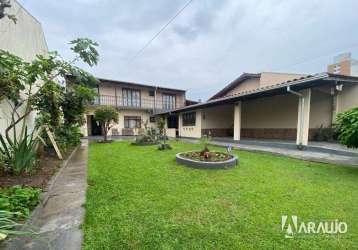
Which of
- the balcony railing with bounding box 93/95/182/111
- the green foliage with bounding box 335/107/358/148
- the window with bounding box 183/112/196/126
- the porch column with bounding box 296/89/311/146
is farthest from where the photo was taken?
the balcony railing with bounding box 93/95/182/111

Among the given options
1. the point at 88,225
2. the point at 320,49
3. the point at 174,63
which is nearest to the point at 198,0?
the point at 88,225

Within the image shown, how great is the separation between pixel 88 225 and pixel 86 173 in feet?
9.67

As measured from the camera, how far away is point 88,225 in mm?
2375

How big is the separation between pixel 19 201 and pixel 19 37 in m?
6.69

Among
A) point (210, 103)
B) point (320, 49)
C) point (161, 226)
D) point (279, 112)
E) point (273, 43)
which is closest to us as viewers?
point (161, 226)

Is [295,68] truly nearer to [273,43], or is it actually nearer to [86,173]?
[273,43]

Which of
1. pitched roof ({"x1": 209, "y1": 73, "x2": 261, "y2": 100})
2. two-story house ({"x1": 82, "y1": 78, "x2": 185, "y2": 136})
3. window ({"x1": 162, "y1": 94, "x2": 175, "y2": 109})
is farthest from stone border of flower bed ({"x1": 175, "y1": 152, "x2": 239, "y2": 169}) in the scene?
window ({"x1": 162, "y1": 94, "x2": 175, "y2": 109})

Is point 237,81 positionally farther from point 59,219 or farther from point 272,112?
point 59,219

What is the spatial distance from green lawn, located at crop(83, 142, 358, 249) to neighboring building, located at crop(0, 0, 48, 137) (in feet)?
10.7

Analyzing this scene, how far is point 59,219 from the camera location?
8.37 ft

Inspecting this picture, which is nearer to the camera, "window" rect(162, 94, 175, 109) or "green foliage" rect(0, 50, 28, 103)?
"green foliage" rect(0, 50, 28, 103)

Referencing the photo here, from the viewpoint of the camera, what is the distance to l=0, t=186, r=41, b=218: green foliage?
2401mm

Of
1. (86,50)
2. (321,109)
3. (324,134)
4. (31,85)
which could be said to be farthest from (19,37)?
(324,134)

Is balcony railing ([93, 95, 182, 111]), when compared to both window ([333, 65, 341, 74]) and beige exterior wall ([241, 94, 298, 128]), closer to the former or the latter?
beige exterior wall ([241, 94, 298, 128])
